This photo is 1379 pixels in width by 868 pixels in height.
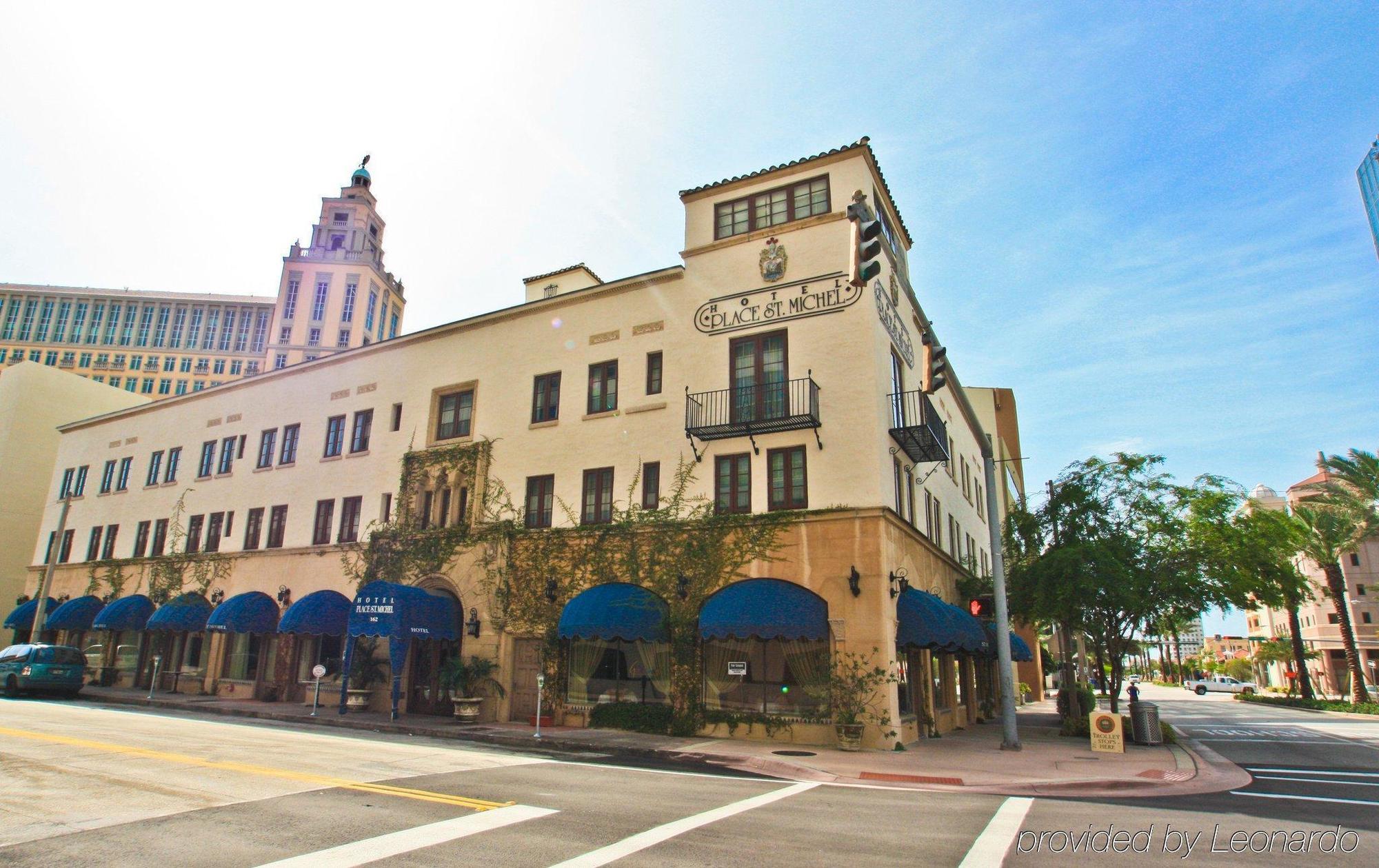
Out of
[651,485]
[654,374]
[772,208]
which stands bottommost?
[651,485]

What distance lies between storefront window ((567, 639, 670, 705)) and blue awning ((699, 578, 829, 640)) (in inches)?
98.8

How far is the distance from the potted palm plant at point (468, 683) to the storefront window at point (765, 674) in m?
6.66

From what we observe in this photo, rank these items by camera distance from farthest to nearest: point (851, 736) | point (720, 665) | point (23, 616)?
point (23, 616), point (720, 665), point (851, 736)

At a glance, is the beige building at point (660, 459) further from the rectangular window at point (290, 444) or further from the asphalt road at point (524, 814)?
the asphalt road at point (524, 814)

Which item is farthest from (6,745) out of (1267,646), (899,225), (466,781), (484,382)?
(1267,646)

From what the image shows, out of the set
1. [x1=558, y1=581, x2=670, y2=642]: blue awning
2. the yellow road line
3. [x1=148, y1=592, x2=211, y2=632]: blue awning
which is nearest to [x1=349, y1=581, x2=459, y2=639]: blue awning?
[x1=558, y1=581, x2=670, y2=642]: blue awning

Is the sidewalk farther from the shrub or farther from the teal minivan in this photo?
the teal minivan

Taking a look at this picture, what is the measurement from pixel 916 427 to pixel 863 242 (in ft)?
40.9

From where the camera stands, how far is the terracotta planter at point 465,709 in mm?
21328

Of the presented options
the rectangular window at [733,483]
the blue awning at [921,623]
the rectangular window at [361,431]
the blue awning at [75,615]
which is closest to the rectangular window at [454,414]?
the rectangular window at [361,431]

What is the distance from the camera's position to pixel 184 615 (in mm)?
29109

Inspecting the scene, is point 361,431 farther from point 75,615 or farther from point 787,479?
point 75,615

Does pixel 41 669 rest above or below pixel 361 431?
below

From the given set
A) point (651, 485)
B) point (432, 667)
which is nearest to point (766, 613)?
point (651, 485)
